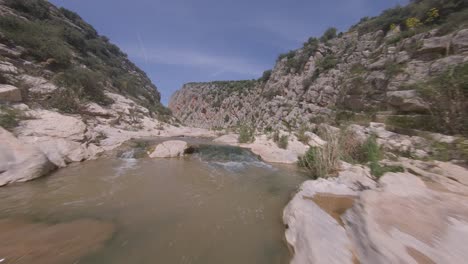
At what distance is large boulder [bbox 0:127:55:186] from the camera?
3.83 m

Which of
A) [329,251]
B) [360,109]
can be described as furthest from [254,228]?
[360,109]

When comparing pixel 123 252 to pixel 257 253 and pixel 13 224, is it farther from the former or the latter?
pixel 13 224

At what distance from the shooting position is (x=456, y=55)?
977 centimetres

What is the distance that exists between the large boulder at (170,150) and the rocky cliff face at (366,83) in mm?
10828

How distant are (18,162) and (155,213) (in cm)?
402

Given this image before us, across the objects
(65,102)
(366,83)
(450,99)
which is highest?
(366,83)

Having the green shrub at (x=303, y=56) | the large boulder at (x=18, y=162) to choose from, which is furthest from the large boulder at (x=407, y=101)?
the green shrub at (x=303, y=56)

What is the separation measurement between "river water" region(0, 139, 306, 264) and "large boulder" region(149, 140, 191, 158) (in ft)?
8.11

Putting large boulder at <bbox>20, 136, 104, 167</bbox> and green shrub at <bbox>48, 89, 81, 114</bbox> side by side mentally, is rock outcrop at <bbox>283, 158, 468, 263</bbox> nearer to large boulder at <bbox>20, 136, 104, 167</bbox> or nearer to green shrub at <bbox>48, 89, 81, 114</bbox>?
large boulder at <bbox>20, 136, 104, 167</bbox>

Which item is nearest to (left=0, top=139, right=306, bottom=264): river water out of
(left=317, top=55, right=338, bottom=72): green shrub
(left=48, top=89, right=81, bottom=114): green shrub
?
(left=48, top=89, right=81, bottom=114): green shrub

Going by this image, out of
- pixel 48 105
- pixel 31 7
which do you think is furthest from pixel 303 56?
pixel 31 7

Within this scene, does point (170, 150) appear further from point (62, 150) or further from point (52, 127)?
point (52, 127)

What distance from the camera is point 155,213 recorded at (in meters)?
3.15

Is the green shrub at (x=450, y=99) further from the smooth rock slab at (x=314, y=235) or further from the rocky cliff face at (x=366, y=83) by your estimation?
the smooth rock slab at (x=314, y=235)
